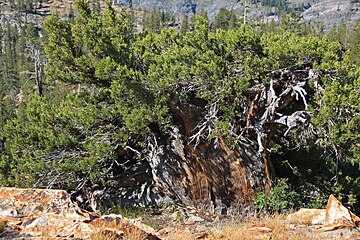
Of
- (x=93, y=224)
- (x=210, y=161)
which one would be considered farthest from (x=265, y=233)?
(x=210, y=161)

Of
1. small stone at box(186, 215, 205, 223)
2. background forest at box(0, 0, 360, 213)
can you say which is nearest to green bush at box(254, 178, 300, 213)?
background forest at box(0, 0, 360, 213)

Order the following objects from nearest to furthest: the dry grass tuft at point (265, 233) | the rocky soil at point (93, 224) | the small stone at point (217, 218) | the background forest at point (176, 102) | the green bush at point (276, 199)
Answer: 1. the rocky soil at point (93, 224)
2. the dry grass tuft at point (265, 233)
3. the background forest at point (176, 102)
4. the small stone at point (217, 218)
5. the green bush at point (276, 199)

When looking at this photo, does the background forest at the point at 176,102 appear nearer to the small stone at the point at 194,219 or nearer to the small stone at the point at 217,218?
the small stone at the point at 194,219

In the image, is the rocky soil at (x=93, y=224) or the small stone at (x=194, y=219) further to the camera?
the small stone at (x=194, y=219)

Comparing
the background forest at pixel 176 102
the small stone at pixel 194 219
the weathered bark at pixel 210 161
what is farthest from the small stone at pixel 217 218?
the background forest at pixel 176 102

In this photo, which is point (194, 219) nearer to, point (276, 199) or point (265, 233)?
point (276, 199)

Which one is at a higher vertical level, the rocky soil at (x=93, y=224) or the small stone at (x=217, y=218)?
the rocky soil at (x=93, y=224)

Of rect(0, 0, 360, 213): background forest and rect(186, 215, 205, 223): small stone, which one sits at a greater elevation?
rect(0, 0, 360, 213): background forest

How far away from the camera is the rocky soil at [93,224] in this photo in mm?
4047

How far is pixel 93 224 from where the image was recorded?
4238 millimetres

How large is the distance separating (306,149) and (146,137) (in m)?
6.62

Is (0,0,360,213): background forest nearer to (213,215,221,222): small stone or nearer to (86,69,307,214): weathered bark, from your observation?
(86,69,307,214): weathered bark

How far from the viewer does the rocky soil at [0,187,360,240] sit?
13.3 feet

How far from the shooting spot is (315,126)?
852cm
